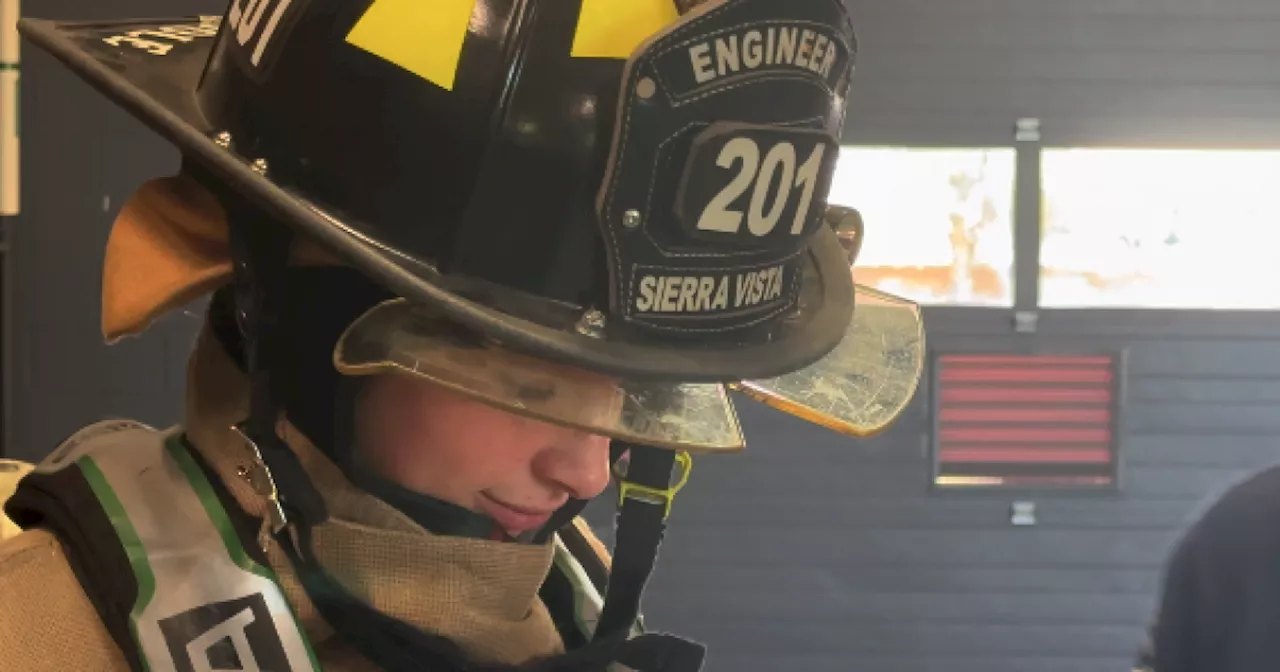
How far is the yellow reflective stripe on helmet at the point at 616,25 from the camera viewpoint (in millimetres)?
674

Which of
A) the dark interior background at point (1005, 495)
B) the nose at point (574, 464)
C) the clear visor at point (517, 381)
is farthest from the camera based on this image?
the dark interior background at point (1005, 495)

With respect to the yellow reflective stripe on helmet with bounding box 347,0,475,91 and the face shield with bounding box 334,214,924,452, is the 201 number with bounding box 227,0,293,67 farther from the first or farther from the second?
the face shield with bounding box 334,214,924,452

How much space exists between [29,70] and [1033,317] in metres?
2.48

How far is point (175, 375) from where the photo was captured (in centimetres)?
271

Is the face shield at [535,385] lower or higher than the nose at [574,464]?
higher

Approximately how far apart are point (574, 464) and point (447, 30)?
290 mm

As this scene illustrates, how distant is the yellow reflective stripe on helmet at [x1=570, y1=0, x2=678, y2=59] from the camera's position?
67 cm

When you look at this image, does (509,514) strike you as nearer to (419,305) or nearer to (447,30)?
(419,305)

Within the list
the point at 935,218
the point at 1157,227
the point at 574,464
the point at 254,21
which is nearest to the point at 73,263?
the point at 935,218

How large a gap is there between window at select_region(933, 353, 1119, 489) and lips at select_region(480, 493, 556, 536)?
2197 mm

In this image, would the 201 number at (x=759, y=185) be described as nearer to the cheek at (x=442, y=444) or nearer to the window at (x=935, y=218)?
the cheek at (x=442, y=444)

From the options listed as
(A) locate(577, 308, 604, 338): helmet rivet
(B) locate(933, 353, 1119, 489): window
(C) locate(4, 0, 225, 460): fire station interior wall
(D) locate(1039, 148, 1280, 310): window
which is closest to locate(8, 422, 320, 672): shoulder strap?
(A) locate(577, 308, 604, 338): helmet rivet

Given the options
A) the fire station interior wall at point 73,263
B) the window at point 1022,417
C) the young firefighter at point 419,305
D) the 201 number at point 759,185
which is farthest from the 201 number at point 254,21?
the window at point 1022,417

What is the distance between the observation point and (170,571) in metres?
0.69
